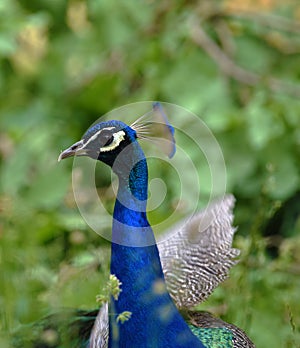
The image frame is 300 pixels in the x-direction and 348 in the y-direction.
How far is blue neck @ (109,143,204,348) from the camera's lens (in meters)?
1.37

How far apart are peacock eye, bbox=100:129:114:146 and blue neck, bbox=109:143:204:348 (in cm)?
6

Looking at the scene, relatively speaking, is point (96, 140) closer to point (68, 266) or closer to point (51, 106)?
point (68, 266)

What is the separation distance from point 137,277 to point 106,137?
0.74 feet

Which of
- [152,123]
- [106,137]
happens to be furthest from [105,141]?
[152,123]

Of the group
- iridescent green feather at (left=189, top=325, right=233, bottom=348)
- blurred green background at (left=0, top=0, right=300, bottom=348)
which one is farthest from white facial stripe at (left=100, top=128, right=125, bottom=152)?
blurred green background at (left=0, top=0, right=300, bottom=348)

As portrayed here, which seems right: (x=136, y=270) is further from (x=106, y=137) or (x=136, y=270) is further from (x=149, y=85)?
(x=149, y=85)

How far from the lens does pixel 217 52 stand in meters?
3.07

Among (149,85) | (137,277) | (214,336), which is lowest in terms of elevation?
(214,336)

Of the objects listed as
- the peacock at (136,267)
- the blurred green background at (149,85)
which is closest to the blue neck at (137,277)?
the peacock at (136,267)

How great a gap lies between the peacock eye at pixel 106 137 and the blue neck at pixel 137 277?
55 millimetres

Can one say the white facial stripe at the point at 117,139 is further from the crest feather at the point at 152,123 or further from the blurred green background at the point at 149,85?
the blurred green background at the point at 149,85

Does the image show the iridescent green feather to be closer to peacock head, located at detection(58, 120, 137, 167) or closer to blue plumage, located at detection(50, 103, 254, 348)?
blue plumage, located at detection(50, 103, 254, 348)

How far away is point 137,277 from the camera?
137 cm

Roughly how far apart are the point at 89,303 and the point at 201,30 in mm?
1415
